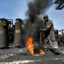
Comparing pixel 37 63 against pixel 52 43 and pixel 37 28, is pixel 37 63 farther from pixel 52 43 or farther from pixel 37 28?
pixel 37 28

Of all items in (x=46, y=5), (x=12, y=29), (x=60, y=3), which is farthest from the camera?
(x=60, y=3)

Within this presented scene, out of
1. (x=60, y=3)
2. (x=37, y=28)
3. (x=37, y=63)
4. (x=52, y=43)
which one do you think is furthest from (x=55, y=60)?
→ (x=60, y=3)

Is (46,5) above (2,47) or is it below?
above

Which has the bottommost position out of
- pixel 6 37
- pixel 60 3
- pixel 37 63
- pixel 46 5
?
pixel 37 63

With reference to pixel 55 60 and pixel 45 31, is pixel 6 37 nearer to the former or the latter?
pixel 45 31

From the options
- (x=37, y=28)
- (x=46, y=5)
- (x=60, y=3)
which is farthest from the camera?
(x=60, y=3)

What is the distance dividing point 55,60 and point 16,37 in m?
5.93

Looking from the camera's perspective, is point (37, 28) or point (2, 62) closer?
point (2, 62)

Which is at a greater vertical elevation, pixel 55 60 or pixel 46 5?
pixel 46 5

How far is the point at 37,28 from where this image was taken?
41.6 feet

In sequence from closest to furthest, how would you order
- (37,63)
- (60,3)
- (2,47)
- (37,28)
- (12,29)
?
1. (37,63)
2. (2,47)
3. (37,28)
4. (12,29)
5. (60,3)

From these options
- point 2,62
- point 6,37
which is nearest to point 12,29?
point 6,37

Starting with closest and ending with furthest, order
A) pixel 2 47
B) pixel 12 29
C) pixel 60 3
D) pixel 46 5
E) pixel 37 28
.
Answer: pixel 2 47
pixel 46 5
pixel 37 28
pixel 12 29
pixel 60 3

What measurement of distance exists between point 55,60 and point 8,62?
1585 millimetres
